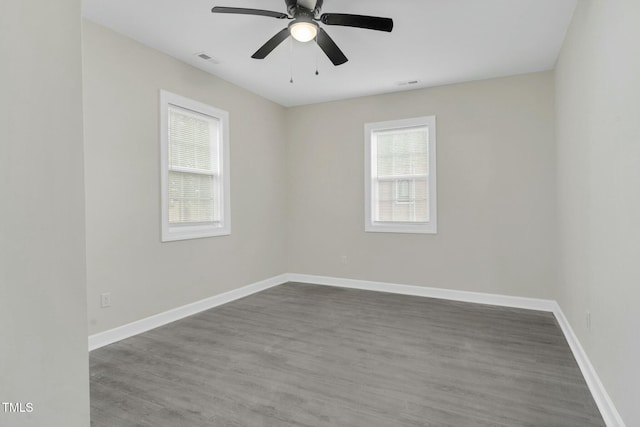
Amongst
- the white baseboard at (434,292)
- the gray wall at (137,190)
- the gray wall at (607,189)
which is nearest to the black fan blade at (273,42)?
the gray wall at (137,190)

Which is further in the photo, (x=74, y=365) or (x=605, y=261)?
(x=605, y=261)

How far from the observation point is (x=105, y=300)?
3068 mm

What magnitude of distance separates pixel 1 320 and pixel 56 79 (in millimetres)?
739

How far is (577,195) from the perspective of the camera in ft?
8.98

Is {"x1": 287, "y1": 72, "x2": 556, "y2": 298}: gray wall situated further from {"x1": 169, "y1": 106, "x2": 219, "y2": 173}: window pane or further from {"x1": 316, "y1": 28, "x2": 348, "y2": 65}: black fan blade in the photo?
{"x1": 316, "y1": 28, "x2": 348, "y2": 65}: black fan blade

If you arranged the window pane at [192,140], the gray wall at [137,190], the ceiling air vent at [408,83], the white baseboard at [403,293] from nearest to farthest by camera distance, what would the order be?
the white baseboard at [403,293], the gray wall at [137,190], the window pane at [192,140], the ceiling air vent at [408,83]

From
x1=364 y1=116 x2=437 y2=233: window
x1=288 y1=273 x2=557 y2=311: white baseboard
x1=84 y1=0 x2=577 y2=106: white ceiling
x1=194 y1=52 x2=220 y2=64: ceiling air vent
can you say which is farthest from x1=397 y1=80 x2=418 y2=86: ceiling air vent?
x1=288 y1=273 x2=557 y2=311: white baseboard

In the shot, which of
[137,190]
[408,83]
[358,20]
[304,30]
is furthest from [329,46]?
[137,190]

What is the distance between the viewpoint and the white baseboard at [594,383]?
72.7 inches

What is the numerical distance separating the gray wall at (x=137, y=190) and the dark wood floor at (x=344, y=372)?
1.41ft

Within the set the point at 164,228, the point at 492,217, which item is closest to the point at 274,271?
the point at 164,228

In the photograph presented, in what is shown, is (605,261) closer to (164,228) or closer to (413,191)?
(413,191)

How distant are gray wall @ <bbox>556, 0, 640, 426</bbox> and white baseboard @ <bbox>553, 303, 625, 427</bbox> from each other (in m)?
0.06

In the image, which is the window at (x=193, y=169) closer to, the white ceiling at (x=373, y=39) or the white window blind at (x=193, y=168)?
the white window blind at (x=193, y=168)
